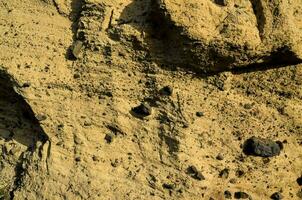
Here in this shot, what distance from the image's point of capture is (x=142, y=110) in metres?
4.10

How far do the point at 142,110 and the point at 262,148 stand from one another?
0.92 meters

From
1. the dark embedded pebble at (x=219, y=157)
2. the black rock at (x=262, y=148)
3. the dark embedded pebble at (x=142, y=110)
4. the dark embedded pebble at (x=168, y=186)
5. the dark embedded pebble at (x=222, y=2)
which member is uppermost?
the dark embedded pebble at (x=222, y=2)

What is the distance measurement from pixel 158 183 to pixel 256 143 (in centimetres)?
77

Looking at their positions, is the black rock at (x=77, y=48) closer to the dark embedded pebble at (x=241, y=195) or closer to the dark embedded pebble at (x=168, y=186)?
the dark embedded pebble at (x=168, y=186)

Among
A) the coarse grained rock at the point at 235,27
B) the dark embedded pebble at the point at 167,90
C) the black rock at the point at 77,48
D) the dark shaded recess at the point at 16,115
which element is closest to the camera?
the coarse grained rock at the point at 235,27

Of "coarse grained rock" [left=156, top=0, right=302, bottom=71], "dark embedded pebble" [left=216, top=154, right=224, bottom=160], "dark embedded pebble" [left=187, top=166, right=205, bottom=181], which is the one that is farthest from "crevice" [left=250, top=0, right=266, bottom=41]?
"dark embedded pebble" [left=187, top=166, right=205, bottom=181]

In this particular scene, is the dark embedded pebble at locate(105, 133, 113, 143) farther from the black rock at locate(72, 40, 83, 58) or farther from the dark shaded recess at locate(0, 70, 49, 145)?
the black rock at locate(72, 40, 83, 58)

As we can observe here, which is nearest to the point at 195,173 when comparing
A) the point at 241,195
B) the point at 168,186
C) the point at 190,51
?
the point at 168,186

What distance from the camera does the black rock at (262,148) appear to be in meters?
4.01

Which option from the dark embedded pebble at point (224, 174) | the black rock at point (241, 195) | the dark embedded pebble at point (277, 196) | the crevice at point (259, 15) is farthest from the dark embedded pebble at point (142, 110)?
the dark embedded pebble at point (277, 196)

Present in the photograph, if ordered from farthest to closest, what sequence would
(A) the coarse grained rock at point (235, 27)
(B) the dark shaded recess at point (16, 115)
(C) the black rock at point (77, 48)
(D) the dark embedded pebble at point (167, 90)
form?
1. (B) the dark shaded recess at point (16, 115)
2. (C) the black rock at point (77, 48)
3. (D) the dark embedded pebble at point (167, 90)
4. (A) the coarse grained rock at point (235, 27)

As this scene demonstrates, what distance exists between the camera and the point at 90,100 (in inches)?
165

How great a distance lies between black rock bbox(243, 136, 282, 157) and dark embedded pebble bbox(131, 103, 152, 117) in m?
0.77

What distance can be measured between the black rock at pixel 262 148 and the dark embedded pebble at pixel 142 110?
2.53ft
